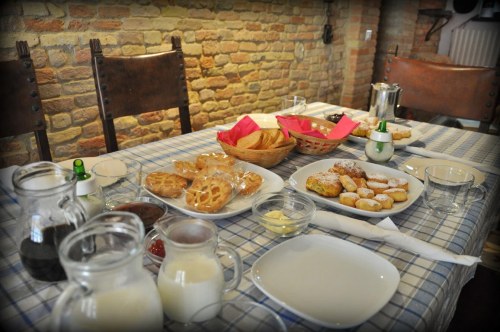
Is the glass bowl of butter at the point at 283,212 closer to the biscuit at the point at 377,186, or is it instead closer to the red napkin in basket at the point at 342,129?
the biscuit at the point at 377,186

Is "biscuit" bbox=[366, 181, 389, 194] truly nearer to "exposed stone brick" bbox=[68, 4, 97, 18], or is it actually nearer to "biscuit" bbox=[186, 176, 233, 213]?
"biscuit" bbox=[186, 176, 233, 213]

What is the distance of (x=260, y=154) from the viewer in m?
0.94

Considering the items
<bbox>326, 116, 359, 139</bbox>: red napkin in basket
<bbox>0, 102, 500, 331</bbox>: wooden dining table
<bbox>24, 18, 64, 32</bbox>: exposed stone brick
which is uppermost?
<bbox>24, 18, 64, 32</bbox>: exposed stone brick

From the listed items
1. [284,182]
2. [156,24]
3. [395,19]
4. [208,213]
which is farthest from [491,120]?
[395,19]

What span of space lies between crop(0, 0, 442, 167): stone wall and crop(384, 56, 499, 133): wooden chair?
1.05 meters

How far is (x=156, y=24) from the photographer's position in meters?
1.95

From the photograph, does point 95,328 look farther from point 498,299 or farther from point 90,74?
point 90,74

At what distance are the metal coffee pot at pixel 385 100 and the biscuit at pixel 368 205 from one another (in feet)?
2.77

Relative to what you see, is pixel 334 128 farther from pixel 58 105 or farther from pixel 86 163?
pixel 58 105

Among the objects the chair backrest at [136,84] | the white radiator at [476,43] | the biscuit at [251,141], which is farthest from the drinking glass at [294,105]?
the white radiator at [476,43]

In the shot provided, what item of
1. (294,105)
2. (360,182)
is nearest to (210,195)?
(360,182)

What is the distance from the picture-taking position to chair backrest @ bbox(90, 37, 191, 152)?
125 centimetres

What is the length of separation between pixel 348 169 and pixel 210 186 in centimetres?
38

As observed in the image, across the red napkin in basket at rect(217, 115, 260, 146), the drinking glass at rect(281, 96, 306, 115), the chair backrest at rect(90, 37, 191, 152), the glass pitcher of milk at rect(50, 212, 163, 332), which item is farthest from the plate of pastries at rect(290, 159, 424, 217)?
A: the chair backrest at rect(90, 37, 191, 152)
